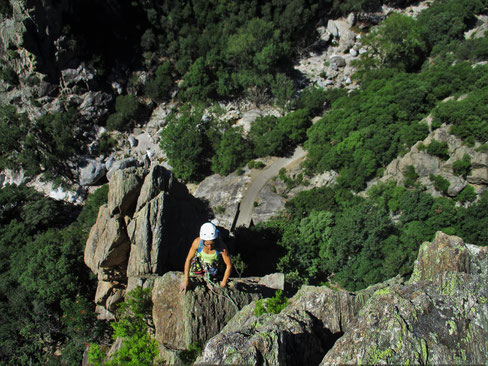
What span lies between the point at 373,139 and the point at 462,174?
10570 mm

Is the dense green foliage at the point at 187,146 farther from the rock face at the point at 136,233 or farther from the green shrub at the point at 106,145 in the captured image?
the rock face at the point at 136,233

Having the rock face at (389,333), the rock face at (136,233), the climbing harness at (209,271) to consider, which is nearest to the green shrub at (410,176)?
the rock face at (389,333)

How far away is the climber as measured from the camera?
12438 mm

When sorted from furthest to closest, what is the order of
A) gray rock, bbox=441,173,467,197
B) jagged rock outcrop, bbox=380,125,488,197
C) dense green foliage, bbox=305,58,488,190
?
dense green foliage, bbox=305,58,488,190, gray rock, bbox=441,173,467,197, jagged rock outcrop, bbox=380,125,488,197

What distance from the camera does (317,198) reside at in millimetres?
37500

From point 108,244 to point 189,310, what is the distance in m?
12.0

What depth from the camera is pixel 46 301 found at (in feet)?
94.8

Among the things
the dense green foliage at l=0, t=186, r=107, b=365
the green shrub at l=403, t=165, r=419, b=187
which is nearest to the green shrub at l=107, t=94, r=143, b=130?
the dense green foliage at l=0, t=186, r=107, b=365

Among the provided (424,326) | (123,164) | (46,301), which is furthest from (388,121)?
(46,301)

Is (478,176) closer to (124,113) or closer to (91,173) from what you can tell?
(124,113)

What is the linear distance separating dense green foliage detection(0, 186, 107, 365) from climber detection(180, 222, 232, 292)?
16259mm

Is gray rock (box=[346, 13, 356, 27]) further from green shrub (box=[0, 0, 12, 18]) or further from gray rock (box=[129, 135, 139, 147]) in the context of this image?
green shrub (box=[0, 0, 12, 18])

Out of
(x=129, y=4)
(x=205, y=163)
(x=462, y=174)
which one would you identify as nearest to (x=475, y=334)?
(x=462, y=174)

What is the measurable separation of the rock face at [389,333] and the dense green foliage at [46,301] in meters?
20.5
